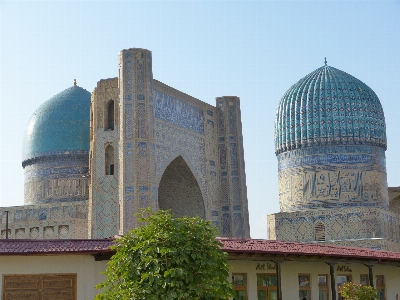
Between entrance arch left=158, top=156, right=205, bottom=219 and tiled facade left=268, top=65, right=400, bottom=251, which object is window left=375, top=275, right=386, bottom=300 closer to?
entrance arch left=158, top=156, right=205, bottom=219

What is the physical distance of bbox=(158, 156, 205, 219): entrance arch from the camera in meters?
24.7

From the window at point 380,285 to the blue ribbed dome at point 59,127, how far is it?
54.2ft

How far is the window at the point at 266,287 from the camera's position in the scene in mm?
14875

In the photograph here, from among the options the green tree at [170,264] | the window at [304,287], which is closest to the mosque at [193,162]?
the window at [304,287]

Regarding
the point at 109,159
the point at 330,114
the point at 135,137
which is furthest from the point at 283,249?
the point at 330,114

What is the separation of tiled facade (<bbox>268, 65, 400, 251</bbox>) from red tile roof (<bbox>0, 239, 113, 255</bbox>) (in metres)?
16.0

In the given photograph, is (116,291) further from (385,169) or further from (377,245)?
(385,169)

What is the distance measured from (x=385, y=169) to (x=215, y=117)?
28.9 ft

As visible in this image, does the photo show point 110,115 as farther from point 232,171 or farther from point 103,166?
point 232,171

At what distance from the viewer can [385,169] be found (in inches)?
1219

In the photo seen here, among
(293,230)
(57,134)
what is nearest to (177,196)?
(293,230)

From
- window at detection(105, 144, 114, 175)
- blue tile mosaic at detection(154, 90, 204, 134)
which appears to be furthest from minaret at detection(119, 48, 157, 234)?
window at detection(105, 144, 114, 175)

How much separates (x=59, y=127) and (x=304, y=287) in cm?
1825

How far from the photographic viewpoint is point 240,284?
14633 mm
